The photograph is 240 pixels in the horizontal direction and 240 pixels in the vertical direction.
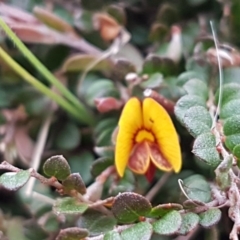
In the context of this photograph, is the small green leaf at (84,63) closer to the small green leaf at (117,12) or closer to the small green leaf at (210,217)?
the small green leaf at (117,12)

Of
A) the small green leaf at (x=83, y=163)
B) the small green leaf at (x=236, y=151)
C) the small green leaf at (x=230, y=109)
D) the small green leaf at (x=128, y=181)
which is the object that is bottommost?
the small green leaf at (x=83, y=163)

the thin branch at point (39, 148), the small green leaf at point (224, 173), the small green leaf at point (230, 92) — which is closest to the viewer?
the small green leaf at point (224, 173)

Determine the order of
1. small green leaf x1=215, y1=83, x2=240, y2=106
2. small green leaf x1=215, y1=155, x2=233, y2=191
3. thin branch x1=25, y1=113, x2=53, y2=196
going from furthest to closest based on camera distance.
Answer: thin branch x1=25, y1=113, x2=53, y2=196, small green leaf x1=215, y1=83, x2=240, y2=106, small green leaf x1=215, y1=155, x2=233, y2=191

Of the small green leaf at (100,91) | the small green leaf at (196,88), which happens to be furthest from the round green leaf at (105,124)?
the small green leaf at (196,88)

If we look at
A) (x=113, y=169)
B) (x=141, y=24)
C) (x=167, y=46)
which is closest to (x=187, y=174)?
(x=113, y=169)

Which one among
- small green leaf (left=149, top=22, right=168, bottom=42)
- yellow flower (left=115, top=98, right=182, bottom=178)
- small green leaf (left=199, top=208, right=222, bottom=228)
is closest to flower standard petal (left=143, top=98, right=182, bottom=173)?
yellow flower (left=115, top=98, right=182, bottom=178)

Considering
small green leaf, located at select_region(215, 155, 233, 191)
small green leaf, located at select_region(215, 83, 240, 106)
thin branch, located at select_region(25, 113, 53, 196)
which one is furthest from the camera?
thin branch, located at select_region(25, 113, 53, 196)

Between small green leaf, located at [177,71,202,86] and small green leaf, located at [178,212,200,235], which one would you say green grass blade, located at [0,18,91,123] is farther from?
small green leaf, located at [178,212,200,235]
